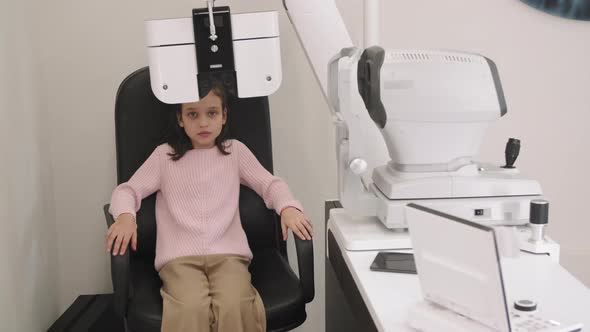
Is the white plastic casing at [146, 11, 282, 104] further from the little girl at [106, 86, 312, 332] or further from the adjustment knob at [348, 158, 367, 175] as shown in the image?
the little girl at [106, 86, 312, 332]

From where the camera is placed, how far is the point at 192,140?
182cm

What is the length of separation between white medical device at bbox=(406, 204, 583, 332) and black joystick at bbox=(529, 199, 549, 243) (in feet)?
0.88

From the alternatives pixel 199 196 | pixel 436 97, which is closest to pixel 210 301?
pixel 199 196

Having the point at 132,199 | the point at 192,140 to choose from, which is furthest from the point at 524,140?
the point at 132,199

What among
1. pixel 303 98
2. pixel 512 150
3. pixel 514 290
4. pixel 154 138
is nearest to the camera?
pixel 514 290

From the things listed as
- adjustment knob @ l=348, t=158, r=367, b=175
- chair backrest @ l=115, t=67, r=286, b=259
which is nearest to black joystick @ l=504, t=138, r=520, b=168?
adjustment knob @ l=348, t=158, r=367, b=175

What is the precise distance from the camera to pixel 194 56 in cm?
133

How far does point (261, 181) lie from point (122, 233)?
426 millimetres

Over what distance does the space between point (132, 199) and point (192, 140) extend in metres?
0.24

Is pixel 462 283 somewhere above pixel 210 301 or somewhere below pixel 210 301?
above

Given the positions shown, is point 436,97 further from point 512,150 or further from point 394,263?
point 394,263

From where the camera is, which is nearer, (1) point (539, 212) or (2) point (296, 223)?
(1) point (539, 212)

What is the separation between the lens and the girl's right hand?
1530 millimetres

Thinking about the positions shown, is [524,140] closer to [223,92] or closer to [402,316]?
[223,92]
